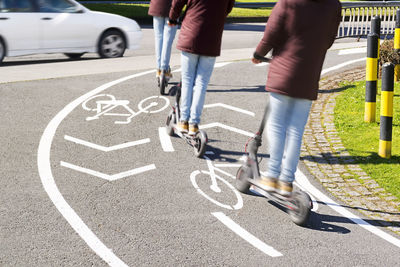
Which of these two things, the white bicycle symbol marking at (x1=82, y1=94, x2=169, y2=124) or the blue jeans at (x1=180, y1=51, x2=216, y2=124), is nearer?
the blue jeans at (x1=180, y1=51, x2=216, y2=124)

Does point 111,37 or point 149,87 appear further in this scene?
point 111,37

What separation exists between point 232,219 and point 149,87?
556 centimetres

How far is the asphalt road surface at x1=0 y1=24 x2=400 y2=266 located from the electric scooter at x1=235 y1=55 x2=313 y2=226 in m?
0.11

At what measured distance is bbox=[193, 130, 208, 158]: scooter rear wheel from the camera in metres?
7.29

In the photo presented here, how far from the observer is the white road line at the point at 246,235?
17.1 ft

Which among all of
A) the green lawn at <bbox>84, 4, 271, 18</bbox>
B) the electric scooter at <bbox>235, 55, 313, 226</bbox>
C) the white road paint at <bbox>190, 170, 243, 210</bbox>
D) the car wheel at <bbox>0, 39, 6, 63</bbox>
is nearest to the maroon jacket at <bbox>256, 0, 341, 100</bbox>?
the electric scooter at <bbox>235, 55, 313, 226</bbox>

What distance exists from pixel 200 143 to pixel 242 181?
1.08m

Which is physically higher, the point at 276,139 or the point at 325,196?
the point at 276,139

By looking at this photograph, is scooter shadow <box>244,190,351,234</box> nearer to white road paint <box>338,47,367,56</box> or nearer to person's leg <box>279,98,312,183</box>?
person's leg <box>279,98,312,183</box>

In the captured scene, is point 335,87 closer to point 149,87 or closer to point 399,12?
point 399,12

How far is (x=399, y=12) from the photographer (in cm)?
1095

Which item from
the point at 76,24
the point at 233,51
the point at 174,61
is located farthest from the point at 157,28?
the point at 233,51

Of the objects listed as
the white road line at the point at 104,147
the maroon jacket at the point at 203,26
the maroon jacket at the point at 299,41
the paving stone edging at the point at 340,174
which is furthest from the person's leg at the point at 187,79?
the maroon jacket at the point at 299,41

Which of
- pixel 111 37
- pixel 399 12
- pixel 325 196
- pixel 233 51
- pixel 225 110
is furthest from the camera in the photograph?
pixel 233 51
